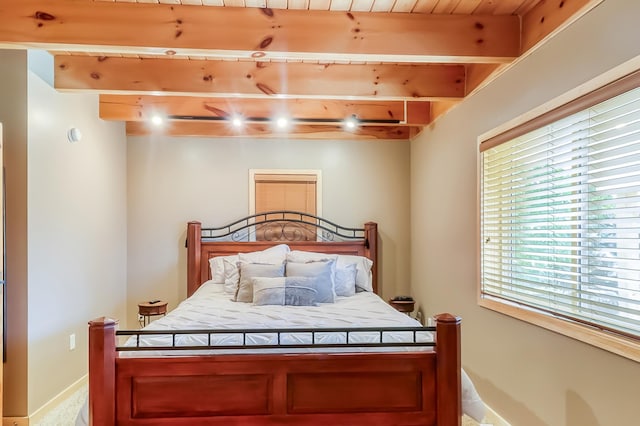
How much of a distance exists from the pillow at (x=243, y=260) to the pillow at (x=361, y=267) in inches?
21.6

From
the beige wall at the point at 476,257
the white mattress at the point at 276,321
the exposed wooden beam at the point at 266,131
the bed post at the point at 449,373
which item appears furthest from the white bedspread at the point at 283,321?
the exposed wooden beam at the point at 266,131

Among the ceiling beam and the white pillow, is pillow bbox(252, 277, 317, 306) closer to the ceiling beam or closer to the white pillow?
the white pillow

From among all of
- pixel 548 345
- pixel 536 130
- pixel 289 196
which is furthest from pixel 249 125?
pixel 548 345

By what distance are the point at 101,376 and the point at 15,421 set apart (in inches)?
52.0

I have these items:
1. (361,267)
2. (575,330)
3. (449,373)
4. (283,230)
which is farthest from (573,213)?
(283,230)

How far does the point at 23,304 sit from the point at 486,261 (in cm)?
312

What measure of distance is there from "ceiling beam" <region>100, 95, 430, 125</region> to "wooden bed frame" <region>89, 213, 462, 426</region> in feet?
7.57

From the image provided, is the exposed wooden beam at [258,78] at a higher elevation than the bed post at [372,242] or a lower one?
higher

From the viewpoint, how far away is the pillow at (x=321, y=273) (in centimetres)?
313

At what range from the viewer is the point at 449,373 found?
2021mm

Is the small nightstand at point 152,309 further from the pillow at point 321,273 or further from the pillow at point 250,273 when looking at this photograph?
the pillow at point 321,273

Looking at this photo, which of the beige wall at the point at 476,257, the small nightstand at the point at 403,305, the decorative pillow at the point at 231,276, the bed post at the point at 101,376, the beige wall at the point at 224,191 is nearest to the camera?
the beige wall at the point at 476,257

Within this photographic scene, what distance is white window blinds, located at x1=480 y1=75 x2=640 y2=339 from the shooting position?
1709mm

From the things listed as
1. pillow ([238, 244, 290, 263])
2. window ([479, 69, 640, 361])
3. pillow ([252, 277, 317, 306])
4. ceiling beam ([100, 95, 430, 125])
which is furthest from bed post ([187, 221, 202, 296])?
window ([479, 69, 640, 361])
